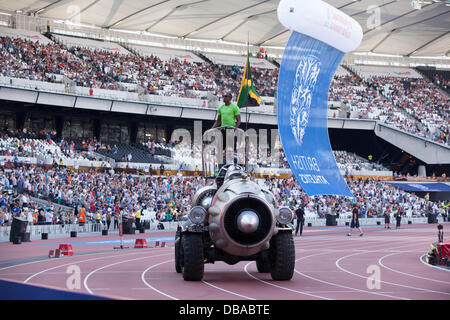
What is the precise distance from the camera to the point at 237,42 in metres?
63.4

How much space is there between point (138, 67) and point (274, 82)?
13.1 meters

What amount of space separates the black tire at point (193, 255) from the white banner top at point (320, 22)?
14.5 m

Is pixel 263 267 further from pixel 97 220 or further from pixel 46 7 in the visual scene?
pixel 46 7

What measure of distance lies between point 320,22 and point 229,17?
32298mm

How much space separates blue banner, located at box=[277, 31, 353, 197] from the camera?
23953 millimetres

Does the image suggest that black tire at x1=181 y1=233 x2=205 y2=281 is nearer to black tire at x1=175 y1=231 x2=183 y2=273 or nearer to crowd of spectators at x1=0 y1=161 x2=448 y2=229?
black tire at x1=175 y1=231 x2=183 y2=273

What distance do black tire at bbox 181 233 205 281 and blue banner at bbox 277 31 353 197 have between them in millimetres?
12443

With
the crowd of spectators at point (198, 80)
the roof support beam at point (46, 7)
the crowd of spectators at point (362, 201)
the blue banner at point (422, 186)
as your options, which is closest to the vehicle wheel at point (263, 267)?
the crowd of spectators at point (362, 201)

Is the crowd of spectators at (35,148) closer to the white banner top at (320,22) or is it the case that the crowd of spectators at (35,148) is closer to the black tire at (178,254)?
the white banner top at (320,22)

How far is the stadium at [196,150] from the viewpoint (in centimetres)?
1245

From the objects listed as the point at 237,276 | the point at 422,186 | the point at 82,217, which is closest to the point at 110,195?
the point at 82,217

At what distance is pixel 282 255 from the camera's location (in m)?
11.1
